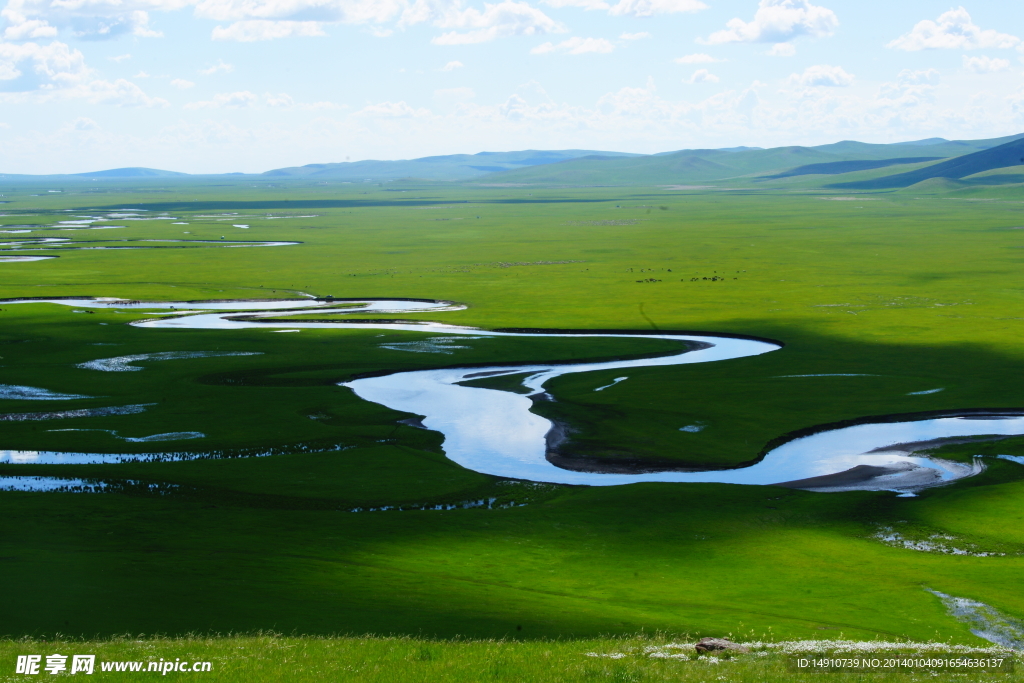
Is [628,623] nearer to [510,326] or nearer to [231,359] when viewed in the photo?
[231,359]

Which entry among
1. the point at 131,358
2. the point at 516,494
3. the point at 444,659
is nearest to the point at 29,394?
the point at 131,358

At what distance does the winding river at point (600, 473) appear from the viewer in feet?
132

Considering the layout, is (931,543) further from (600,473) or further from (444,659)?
(444,659)

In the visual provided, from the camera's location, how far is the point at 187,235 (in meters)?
163

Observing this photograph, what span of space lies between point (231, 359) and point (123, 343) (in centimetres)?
1044

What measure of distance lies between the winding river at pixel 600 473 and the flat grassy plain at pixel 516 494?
1.34 m

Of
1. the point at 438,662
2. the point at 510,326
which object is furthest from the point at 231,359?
the point at 438,662

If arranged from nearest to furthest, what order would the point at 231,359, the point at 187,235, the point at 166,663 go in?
the point at 166,663, the point at 231,359, the point at 187,235

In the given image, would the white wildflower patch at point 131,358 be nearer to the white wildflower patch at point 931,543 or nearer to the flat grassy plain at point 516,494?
the flat grassy plain at point 516,494

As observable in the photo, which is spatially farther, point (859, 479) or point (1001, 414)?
point (1001, 414)

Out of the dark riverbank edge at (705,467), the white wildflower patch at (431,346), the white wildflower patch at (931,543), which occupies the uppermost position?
the white wildflower patch at (431,346)

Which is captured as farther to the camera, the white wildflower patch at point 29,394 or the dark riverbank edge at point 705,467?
the white wildflower patch at point 29,394

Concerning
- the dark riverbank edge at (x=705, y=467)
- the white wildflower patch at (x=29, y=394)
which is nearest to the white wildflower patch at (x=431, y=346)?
the dark riverbank edge at (x=705, y=467)

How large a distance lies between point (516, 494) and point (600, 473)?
4.86m
